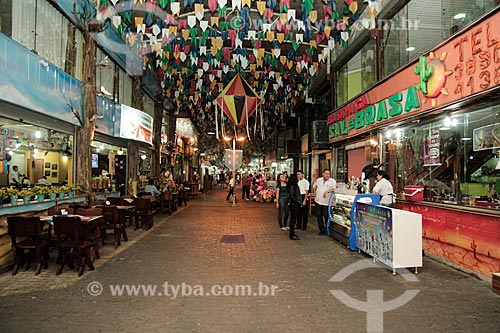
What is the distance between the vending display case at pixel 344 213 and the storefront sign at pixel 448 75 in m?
2.28

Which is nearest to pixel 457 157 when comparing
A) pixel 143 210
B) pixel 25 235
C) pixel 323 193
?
pixel 323 193

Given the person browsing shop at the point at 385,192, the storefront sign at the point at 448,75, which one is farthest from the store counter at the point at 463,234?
the storefront sign at the point at 448,75

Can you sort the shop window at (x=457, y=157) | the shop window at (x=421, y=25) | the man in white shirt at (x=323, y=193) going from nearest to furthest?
1. the shop window at (x=457, y=157)
2. the shop window at (x=421, y=25)
3. the man in white shirt at (x=323, y=193)

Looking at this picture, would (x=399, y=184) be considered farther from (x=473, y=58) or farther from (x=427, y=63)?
(x=473, y=58)

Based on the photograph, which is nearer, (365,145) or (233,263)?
(233,263)

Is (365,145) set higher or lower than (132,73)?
lower

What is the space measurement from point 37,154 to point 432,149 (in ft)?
34.8

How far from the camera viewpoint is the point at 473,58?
675cm

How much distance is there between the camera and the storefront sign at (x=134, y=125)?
1445 cm

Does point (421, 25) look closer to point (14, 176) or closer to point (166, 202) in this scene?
point (166, 202)

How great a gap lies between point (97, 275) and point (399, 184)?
7.88 m

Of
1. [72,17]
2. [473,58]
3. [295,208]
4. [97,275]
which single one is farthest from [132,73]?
[473,58]

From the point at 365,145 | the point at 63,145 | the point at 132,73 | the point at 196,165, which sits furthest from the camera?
the point at 196,165

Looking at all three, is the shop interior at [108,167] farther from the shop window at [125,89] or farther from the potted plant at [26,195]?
the potted plant at [26,195]
